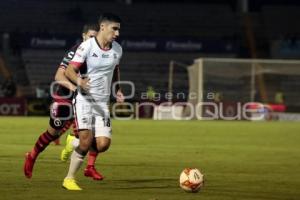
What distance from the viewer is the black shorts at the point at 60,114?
11109 millimetres

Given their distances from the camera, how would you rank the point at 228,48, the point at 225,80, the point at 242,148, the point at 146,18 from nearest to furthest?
1. the point at 242,148
2. the point at 225,80
3. the point at 228,48
4. the point at 146,18

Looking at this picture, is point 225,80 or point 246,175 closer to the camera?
point 246,175

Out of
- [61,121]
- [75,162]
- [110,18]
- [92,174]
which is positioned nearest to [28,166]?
[92,174]

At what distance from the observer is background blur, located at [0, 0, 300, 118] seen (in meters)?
40.8

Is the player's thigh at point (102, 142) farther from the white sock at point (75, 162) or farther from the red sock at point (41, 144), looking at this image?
the red sock at point (41, 144)

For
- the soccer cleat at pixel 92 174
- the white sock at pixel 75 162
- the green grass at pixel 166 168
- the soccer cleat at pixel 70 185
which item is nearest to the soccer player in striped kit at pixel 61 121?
the soccer cleat at pixel 92 174

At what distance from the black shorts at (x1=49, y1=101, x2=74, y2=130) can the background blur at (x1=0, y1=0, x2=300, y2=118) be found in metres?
24.8

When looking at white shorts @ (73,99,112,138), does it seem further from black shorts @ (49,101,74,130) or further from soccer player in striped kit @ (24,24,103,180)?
black shorts @ (49,101,74,130)

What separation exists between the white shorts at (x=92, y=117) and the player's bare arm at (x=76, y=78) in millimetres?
376

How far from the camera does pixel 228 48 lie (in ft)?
142

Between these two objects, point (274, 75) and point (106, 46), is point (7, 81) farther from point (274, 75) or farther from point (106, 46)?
point (106, 46)

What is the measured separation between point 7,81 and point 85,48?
29139 mm

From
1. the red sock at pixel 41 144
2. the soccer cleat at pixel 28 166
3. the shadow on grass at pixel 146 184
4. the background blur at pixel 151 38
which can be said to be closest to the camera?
the shadow on grass at pixel 146 184

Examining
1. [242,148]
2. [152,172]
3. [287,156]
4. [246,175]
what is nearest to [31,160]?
[152,172]
